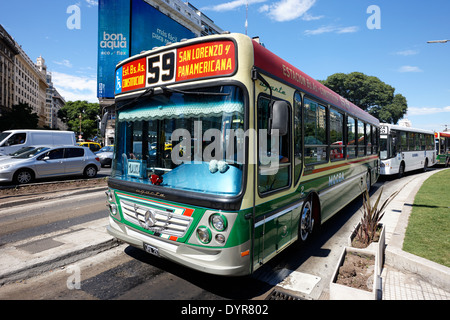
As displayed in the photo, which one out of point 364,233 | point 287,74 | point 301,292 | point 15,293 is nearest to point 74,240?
point 15,293

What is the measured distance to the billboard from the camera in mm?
24094

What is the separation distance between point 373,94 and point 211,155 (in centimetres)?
5951

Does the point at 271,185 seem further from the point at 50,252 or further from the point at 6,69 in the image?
the point at 6,69

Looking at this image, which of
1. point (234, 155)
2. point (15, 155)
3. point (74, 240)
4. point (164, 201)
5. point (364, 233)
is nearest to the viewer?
point (234, 155)

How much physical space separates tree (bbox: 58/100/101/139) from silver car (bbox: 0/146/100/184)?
6952 cm

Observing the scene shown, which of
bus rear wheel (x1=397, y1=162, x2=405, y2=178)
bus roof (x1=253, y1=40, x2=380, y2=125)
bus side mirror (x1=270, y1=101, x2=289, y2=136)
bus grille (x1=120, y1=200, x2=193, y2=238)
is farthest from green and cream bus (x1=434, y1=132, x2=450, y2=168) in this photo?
bus grille (x1=120, y1=200, x2=193, y2=238)

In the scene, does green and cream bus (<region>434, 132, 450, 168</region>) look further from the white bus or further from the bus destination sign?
the bus destination sign

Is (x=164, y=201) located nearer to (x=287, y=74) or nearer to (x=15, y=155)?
(x=287, y=74)

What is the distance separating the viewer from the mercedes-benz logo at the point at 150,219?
3641 millimetres

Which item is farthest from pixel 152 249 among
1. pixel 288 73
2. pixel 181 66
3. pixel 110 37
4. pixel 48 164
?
pixel 110 37

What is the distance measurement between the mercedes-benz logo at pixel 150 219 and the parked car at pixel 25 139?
1590 centimetres

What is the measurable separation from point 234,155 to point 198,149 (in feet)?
1.83

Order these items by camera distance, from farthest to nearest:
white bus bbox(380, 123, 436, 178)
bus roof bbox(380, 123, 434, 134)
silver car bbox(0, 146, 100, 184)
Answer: white bus bbox(380, 123, 436, 178) → bus roof bbox(380, 123, 434, 134) → silver car bbox(0, 146, 100, 184)
